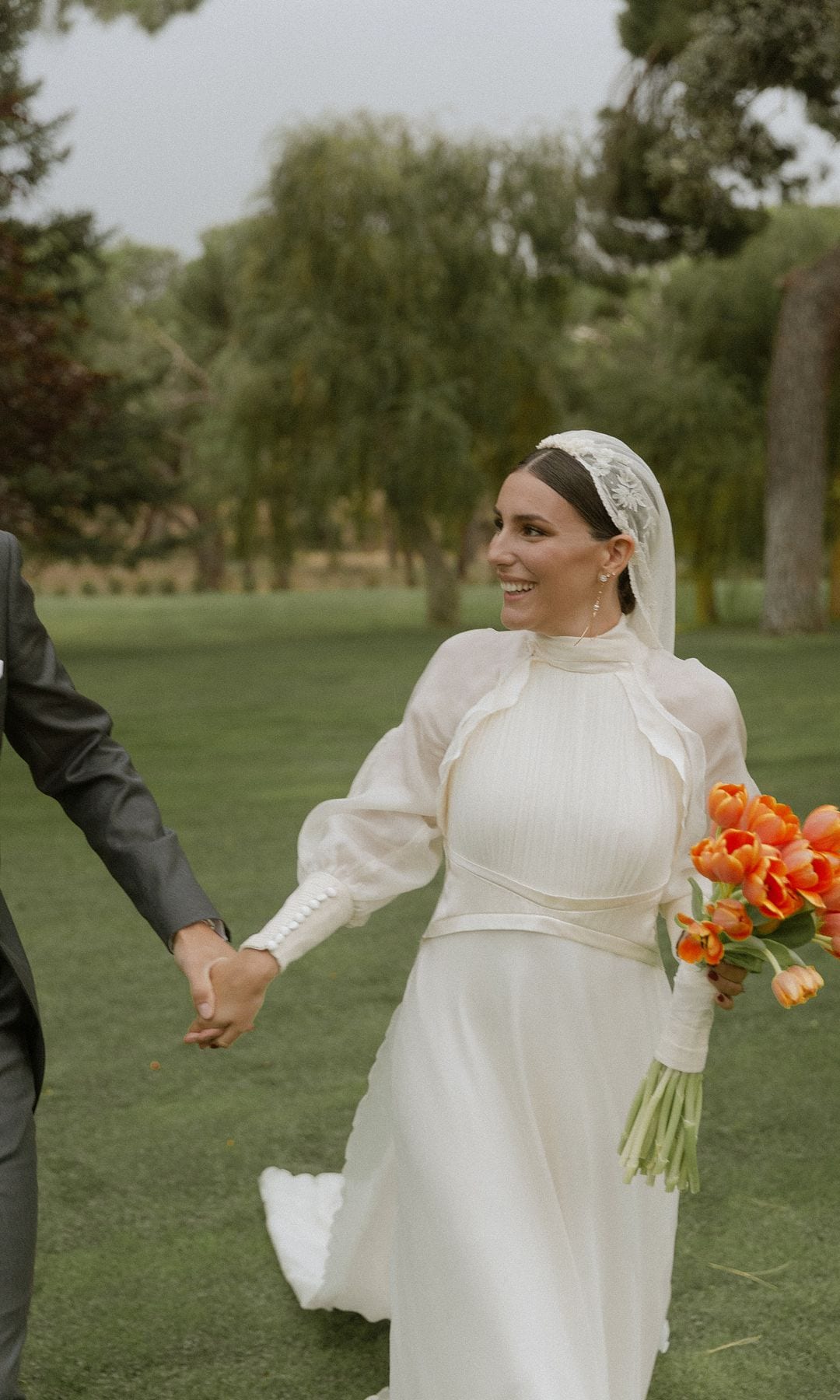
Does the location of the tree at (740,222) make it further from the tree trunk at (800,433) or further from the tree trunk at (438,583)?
the tree trunk at (438,583)

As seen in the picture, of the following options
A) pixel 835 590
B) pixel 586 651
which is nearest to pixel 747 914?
pixel 586 651

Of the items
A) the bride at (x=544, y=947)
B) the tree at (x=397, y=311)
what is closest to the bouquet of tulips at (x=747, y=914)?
the bride at (x=544, y=947)

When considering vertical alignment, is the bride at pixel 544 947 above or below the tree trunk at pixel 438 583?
above

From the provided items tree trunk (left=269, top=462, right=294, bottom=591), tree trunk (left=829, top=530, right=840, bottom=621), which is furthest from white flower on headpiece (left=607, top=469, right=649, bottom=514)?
tree trunk (left=829, top=530, right=840, bottom=621)

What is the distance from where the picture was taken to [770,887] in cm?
240

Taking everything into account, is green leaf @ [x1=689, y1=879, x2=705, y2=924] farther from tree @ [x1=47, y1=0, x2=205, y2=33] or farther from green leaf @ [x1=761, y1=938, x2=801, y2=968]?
tree @ [x1=47, y1=0, x2=205, y2=33]

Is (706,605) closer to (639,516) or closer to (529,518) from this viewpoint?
(639,516)

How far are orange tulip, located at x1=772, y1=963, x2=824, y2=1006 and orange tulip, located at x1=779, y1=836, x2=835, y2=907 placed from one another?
109 mm

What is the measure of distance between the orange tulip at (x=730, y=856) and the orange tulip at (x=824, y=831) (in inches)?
4.5

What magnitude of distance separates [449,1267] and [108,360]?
53087 mm

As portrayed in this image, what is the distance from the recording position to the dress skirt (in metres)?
2.68

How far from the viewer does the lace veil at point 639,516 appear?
9.49 feet

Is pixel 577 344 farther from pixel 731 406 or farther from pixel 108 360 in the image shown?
pixel 108 360

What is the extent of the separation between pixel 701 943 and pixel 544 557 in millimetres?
757
